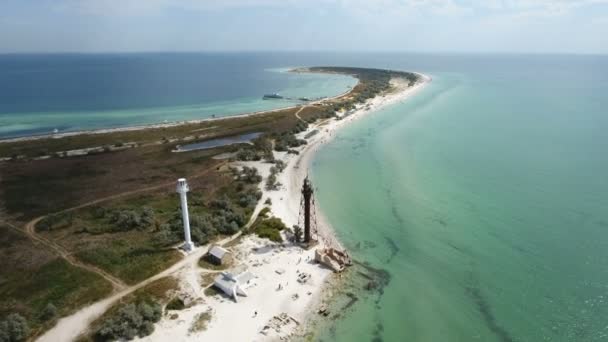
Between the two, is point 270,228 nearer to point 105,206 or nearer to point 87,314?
point 87,314

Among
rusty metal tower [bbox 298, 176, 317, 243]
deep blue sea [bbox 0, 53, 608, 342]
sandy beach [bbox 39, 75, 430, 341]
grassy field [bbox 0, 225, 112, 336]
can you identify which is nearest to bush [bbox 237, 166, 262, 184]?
deep blue sea [bbox 0, 53, 608, 342]

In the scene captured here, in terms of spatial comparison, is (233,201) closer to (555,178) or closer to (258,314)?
(258,314)

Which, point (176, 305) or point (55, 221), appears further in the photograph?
point (55, 221)

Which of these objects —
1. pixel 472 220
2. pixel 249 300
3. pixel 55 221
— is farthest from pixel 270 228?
pixel 55 221

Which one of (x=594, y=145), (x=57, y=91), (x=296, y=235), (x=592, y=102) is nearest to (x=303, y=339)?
(x=296, y=235)

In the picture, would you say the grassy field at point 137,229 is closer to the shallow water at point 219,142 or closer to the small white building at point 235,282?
the small white building at point 235,282
